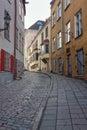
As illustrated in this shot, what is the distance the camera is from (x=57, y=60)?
97.2 ft

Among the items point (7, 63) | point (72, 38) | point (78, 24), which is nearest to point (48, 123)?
point (7, 63)

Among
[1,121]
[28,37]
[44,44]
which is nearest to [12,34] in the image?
[1,121]

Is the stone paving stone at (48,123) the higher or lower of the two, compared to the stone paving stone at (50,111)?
lower

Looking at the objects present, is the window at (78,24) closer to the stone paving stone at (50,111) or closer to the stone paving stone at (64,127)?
the stone paving stone at (50,111)

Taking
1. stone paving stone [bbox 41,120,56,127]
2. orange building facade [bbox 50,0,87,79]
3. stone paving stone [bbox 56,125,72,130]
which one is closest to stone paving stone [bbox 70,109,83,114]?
stone paving stone [bbox 41,120,56,127]

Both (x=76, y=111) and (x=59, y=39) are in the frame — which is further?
(x=59, y=39)

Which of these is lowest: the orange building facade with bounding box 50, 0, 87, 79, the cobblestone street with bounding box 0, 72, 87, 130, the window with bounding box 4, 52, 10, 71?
the cobblestone street with bounding box 0, 72, 87, 130

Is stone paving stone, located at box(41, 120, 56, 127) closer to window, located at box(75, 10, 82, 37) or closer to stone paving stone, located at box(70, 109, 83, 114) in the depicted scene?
stone paving stone, located at box(70, 109, 83, 114)

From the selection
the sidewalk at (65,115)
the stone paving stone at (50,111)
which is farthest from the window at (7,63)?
the stone paving stone at (50,111)

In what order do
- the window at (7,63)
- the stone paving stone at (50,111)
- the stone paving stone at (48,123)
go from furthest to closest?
1. the window at (7,63)
2. the stone paving stone at (50,111)
3. the stone paving stone at (48,123)

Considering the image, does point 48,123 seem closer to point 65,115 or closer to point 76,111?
point 65,115

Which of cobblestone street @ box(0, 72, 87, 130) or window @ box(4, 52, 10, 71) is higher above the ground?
window @ box(4, 52, 10, 71)

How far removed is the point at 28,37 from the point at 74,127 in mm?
64722

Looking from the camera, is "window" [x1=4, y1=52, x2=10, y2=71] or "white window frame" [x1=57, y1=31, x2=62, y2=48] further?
"white window frame" [x1=57, y1=31, x2=62, y2=48]
